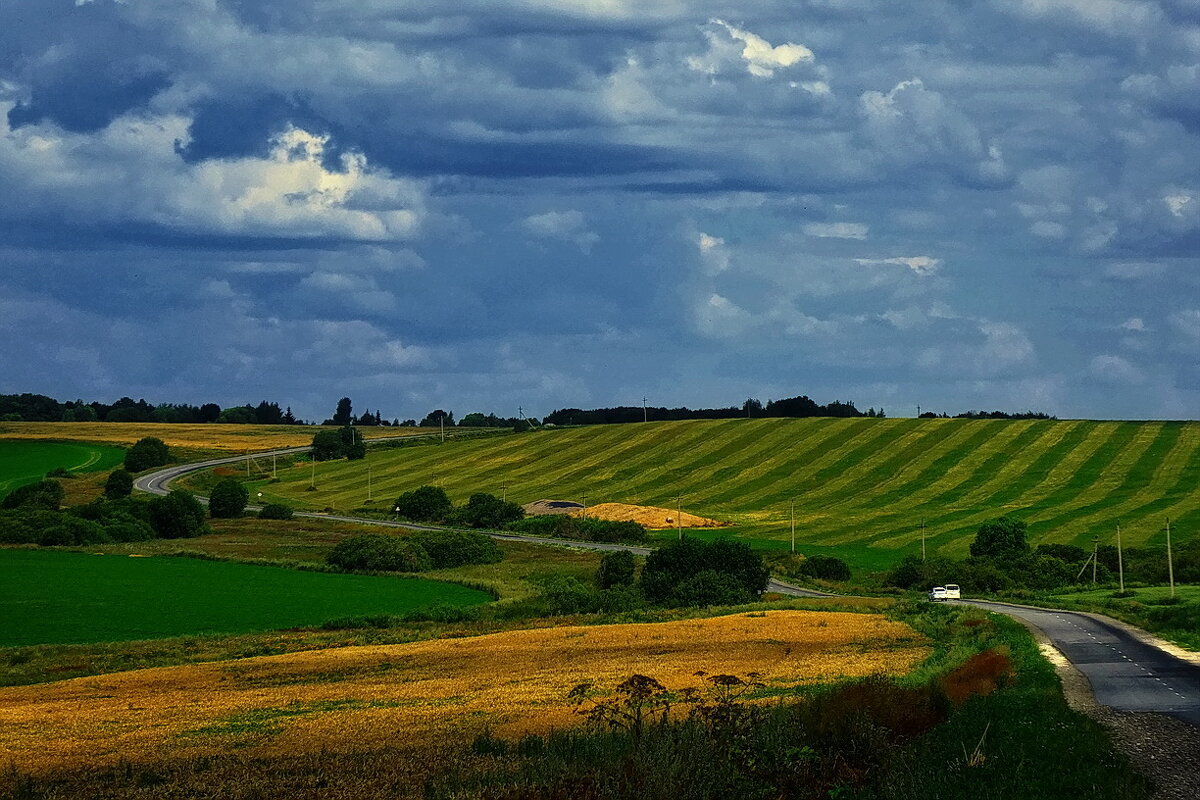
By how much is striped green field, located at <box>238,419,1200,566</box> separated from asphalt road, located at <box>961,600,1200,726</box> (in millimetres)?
59568

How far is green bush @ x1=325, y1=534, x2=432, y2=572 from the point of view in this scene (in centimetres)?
10594

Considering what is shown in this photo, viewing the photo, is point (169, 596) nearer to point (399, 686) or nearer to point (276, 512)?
point (399, 686)

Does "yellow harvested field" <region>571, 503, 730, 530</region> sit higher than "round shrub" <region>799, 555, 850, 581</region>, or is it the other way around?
"yellow harvested field" <region>571, 503, 730, 530</region>

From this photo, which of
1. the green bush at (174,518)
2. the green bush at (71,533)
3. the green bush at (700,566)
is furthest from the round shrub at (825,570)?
the green bush at (71,533)

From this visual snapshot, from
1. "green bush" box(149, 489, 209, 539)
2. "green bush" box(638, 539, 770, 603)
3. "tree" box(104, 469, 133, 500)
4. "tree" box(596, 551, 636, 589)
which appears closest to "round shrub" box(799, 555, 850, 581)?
"tree" box(596, 551, 636, 589)

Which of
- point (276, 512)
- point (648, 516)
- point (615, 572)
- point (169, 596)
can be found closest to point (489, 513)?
point (648, 516)

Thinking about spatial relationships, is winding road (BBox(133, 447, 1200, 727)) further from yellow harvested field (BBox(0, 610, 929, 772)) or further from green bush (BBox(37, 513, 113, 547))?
green bush (BBox(37, 513, 113, 547))

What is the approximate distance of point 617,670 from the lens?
40000 millimetres

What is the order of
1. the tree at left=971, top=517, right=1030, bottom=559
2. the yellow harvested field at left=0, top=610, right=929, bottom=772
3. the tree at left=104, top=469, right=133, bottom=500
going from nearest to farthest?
the yellow harvested field at left=0, top=610, right=929, bottom=772 < the tree at left=971, top=517, right=1030, bottom=559 < the tree at left=104, top=469, right=133, bottom=500

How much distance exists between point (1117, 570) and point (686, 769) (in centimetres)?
10260

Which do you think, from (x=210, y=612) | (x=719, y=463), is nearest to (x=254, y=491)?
(x=719, y=463)

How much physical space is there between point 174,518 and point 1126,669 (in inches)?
4452

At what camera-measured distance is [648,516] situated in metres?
146

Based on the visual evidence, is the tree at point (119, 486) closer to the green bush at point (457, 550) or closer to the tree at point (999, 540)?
the green bush at point (457, 550)
